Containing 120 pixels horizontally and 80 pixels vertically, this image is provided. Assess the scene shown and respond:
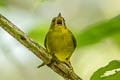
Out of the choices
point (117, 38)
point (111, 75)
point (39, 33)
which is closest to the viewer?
point (111, 75)

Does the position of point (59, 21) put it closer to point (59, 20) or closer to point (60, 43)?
point (59, 20)

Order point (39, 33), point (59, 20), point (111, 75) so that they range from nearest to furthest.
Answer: point (111, 75) → point (39, 33) → point (59, 20)

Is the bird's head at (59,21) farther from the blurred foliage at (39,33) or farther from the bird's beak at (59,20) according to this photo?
the blurred foliage at (39,33)

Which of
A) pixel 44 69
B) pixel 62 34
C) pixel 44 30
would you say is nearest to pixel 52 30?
pixel 62 34

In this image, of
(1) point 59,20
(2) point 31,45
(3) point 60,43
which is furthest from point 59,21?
(2) point 31,45

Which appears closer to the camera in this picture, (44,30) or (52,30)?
(44,30)

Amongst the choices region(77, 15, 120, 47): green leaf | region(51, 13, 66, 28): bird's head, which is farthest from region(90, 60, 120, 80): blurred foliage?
region(51, 13, 66, 28): bird's head

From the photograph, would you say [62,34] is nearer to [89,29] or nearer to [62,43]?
[62,43]

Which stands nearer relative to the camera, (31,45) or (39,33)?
(31,45)

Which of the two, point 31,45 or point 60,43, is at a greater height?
point 31,45
